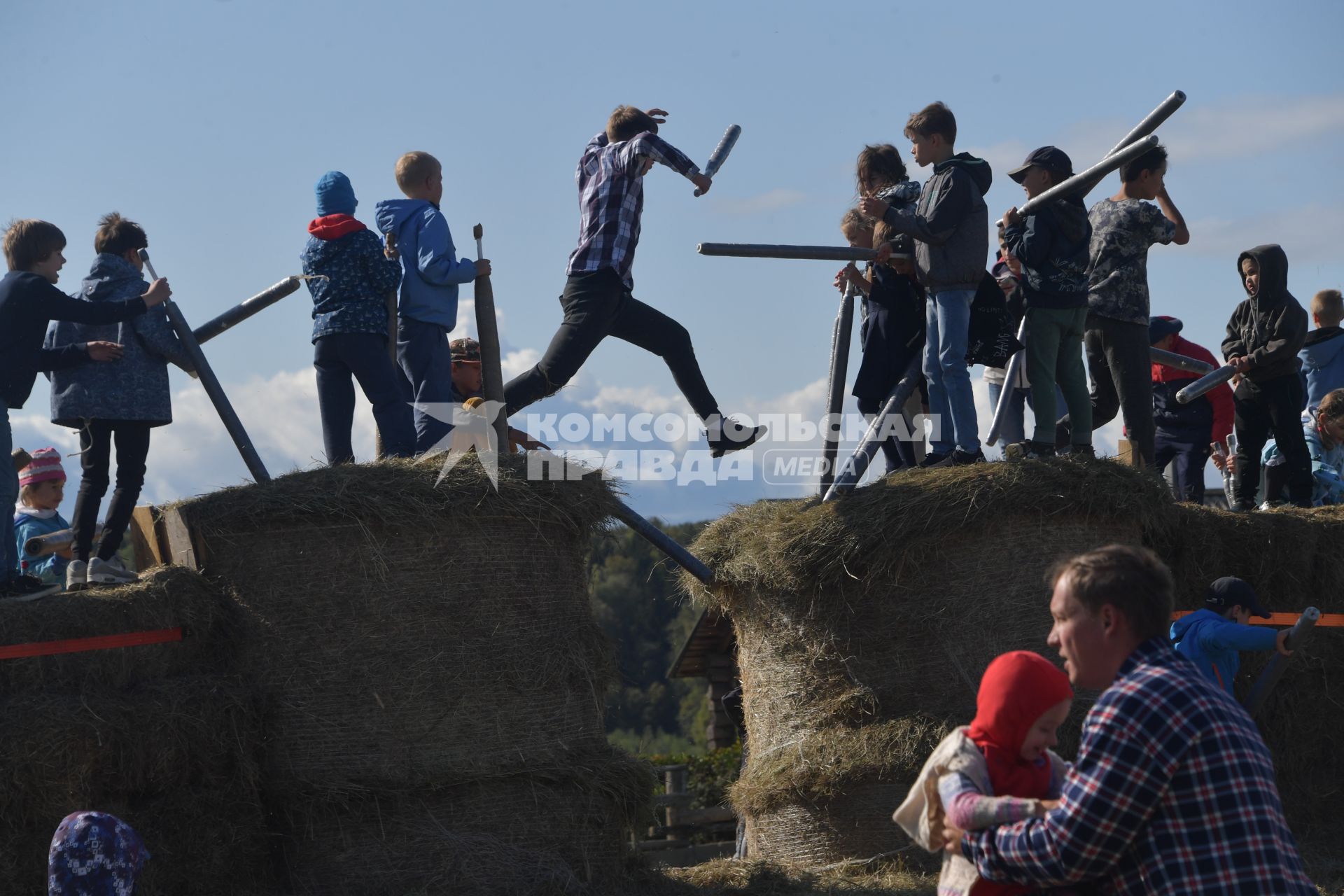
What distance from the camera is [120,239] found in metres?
6.73

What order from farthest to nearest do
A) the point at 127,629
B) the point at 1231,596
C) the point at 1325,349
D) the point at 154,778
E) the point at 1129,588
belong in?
1. the point at 1325,349
2. the point at 1231,596
3. the point at 127,629
4. the point at 154,778
5. the point at 1129,588

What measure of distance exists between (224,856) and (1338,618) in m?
5.31

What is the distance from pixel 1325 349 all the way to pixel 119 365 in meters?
7.00

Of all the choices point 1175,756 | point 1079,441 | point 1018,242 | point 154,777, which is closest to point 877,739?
point 1079,441

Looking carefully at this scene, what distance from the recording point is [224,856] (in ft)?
18.4

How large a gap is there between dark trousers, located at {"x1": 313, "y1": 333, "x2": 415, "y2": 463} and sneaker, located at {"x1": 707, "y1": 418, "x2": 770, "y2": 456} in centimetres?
156

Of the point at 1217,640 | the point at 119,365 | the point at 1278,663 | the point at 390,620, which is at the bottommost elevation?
the point at 1278,663

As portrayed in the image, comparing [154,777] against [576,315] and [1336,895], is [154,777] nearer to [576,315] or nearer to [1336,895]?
[576,315]

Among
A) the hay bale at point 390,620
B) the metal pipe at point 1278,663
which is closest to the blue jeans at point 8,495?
the hay bale at point 390,620

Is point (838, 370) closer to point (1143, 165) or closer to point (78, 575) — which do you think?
point (1143, 165)

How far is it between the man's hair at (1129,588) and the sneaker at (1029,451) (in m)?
3.61

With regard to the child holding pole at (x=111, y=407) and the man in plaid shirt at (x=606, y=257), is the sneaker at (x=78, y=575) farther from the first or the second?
the man in plaid shirt at (x=606, y=257)

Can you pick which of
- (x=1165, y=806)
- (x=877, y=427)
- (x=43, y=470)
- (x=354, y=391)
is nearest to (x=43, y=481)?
(x=43, y=470)

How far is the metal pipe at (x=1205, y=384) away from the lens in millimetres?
7734
